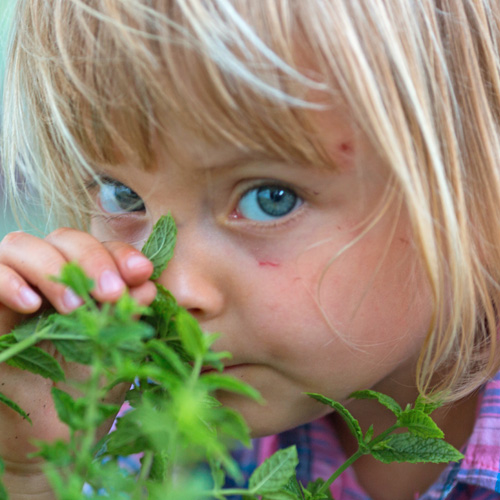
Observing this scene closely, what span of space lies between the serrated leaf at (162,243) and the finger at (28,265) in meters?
0.13

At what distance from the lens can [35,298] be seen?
3.02 feet

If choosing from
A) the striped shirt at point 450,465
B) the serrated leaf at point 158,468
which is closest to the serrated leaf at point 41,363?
the serrated leaf at point 158,468

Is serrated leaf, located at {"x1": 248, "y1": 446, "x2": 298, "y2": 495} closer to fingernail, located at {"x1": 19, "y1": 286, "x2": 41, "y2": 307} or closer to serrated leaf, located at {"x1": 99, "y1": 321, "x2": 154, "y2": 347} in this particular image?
serrated leaf, located at {"x1": 99, "y1": 321, "x2": 154, "y2": 347}

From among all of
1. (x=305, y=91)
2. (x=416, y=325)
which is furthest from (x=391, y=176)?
(x=416, y=325)

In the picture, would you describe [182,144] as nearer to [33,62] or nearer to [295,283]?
[295,283]

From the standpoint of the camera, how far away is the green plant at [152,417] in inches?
15.9

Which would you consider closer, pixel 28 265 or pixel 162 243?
pixel 162 243

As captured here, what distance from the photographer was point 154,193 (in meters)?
1.02

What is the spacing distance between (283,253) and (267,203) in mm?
88

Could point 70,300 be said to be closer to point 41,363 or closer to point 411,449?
point 41,363

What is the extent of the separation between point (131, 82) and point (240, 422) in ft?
1.97

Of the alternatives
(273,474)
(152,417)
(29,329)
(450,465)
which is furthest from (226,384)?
(450,465)

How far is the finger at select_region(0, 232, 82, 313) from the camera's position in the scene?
36.4 inches

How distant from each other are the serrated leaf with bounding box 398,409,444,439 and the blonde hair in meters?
0.27
